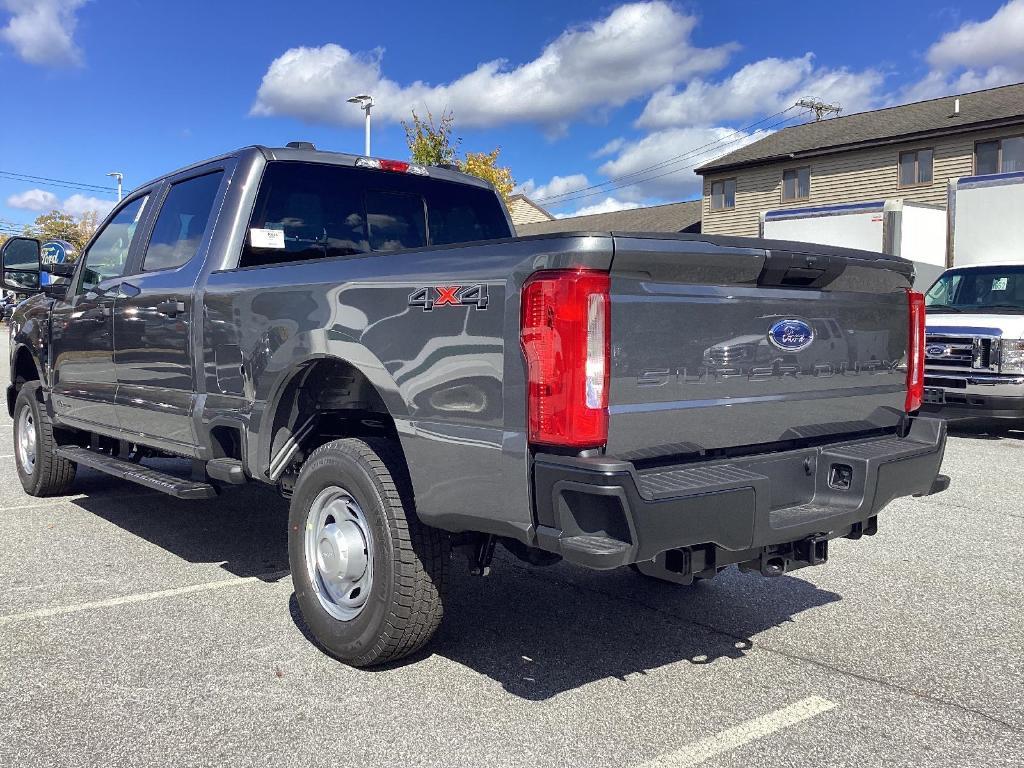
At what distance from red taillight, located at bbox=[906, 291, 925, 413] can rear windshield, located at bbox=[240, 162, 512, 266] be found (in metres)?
2.23

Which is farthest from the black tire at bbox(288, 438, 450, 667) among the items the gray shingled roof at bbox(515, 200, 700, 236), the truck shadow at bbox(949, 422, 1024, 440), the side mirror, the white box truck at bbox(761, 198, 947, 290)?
the gray shingled roof at bbox(515, 200, 700, 236)

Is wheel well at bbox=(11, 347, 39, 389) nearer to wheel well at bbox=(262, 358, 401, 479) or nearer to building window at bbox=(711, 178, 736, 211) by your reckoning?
wheel well at bbox=(262, 358, 401, 479)

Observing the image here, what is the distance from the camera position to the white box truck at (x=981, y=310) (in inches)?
392

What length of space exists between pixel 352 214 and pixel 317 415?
141 centimetres

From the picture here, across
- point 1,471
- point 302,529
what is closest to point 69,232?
point 1,471

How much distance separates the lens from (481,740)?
10.1 ft

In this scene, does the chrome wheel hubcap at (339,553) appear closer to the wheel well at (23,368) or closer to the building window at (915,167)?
the wheel well at (23,368)

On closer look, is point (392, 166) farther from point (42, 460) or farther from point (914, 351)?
point (42, 460)

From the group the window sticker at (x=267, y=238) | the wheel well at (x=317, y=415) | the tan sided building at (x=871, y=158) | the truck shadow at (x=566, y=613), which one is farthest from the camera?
the tan sided building at (x=871, y=158)

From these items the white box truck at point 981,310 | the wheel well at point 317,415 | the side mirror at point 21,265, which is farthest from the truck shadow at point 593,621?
the white box truck at point 981,310

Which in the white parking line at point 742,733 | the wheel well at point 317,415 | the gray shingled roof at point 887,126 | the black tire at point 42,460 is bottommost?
the white parking line at point 742,733

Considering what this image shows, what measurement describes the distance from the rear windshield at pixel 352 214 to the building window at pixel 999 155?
25.3 meters

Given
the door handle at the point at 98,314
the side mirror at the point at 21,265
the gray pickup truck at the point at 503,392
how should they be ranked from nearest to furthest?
the gray pickup truck at the point at 503,392
the door handle at the point at 98,314
the side mirror at the point at 21,265

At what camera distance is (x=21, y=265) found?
6.39m
